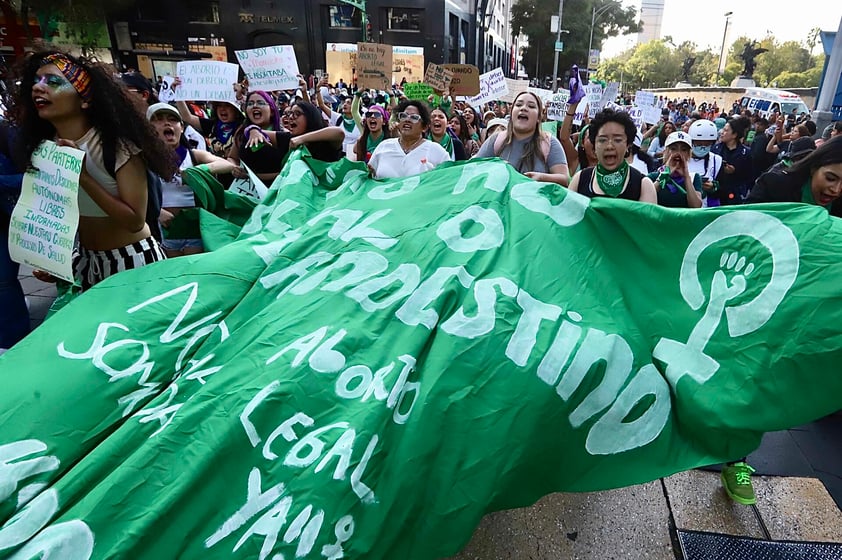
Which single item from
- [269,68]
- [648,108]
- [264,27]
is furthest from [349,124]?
[264,27]

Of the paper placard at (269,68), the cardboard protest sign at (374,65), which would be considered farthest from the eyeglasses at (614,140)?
the cardboard protest sign at (374,65)

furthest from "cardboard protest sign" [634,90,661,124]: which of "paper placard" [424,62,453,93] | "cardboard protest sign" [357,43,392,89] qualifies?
"cardboard protest sign" [357,43,392,89]

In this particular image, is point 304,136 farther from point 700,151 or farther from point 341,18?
point 341,18

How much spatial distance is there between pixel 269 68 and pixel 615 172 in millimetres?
5218

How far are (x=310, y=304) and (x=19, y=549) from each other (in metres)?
1.08

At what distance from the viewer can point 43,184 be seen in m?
2.13

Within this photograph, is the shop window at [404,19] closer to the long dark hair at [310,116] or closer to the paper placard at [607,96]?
the paper placard at [607,96]

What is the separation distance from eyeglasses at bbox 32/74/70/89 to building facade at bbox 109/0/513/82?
91.7 feet

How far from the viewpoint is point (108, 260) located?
7.88 ft

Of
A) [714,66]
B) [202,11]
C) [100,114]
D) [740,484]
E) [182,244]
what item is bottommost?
[740,484]

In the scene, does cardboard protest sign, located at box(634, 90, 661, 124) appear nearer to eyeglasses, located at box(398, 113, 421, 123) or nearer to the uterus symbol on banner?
eyeglasses, located at box(398, 113, 421, 123)

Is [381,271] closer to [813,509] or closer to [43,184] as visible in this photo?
[43,184]

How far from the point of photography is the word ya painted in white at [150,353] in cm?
163

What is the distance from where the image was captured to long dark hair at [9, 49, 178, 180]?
2.17 m
